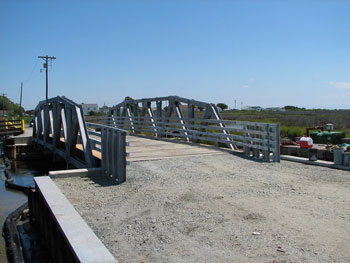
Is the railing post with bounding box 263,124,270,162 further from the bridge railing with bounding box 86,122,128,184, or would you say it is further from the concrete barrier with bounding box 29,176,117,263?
the concrete barrier with bounding box 29,176,117,263

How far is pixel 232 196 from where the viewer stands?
706 centimetres

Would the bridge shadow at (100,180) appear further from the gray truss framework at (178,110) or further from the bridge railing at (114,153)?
the gray truss framework at (178,110)

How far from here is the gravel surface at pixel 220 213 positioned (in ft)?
14.8

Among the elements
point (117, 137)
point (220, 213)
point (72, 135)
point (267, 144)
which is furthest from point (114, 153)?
point (267, 144)

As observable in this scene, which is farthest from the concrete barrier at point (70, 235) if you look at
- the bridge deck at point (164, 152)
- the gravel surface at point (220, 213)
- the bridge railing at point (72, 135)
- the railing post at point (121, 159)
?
the bridge deck at point (164, 152)

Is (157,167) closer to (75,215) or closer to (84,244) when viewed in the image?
(75,215)

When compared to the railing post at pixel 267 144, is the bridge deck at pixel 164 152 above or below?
below

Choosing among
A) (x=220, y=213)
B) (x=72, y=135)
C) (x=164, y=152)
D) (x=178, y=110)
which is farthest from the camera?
(x=178, y=110)

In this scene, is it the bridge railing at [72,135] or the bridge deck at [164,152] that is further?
the bridge deck at [164,152]

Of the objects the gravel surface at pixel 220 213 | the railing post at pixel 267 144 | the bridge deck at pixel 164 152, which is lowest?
the gravel surface at pixel 220 213

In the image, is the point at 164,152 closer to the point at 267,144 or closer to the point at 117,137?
the point at 267,144

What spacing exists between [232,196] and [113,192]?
249cm

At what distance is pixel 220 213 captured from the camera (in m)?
5.96

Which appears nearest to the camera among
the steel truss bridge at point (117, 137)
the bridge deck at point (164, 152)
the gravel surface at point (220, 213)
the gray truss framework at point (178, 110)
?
the gravel surface at point (220, 213)
